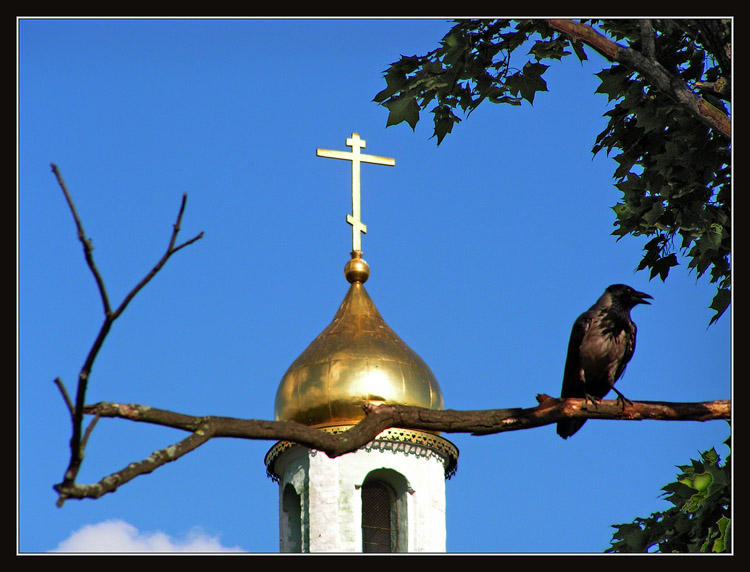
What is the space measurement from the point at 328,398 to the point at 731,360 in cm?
1099

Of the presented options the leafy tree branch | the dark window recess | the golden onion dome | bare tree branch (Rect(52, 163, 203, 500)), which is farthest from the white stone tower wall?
bare tree branch (Rect(52, 163, 203, 500))

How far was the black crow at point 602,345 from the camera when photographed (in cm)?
1085

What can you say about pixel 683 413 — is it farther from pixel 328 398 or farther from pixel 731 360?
pixel 328 398

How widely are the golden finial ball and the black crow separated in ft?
35.4

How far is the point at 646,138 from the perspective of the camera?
1201cm

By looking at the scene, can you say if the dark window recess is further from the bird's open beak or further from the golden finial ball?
the bird's open beak

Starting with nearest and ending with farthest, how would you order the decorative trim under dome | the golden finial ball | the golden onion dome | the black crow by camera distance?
the black crow < the golden onion dome < the decorative trim under dome < the golden finial ball

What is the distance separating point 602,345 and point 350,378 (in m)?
9.21

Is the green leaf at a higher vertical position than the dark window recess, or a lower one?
higher

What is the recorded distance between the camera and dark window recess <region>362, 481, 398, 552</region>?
2052 centimetres

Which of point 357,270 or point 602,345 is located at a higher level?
point 357,270

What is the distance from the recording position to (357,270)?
2183cm

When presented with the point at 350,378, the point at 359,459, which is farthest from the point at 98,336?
the point at 359,459

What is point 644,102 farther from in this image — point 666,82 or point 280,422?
point 280,422
